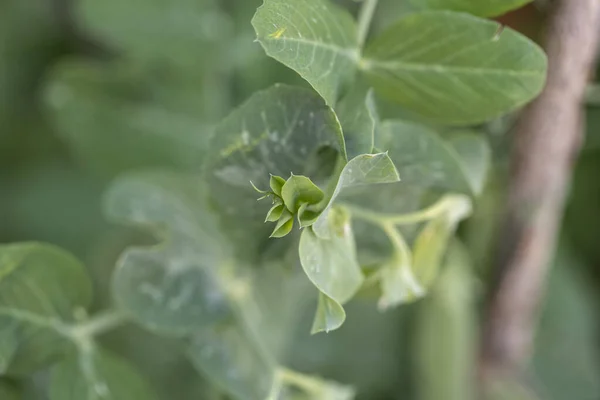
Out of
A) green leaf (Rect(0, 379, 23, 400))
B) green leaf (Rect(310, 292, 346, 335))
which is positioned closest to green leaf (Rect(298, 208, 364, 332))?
green leaf (Rect(310, 292, 346, 335))

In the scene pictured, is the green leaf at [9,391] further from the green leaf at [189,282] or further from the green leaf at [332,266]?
the green leaf at [332,266]

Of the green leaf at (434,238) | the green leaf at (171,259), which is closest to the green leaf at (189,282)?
the green leaf at (171,259)

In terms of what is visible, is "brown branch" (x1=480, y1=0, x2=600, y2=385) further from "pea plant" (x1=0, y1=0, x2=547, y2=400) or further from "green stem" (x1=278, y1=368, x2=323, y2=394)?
"green stem" (x1=278, y1=368, x2=323, y2=394)

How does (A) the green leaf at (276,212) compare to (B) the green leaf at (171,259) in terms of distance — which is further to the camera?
(B) the green leaf at (171,259)

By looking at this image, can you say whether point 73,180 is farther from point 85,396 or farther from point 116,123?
point 85,396

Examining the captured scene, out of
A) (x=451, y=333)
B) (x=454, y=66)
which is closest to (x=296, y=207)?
(x=454, y=66)

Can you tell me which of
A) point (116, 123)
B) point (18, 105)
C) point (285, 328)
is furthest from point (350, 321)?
point (18, 105)

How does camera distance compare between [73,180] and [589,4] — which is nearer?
[589,4]
